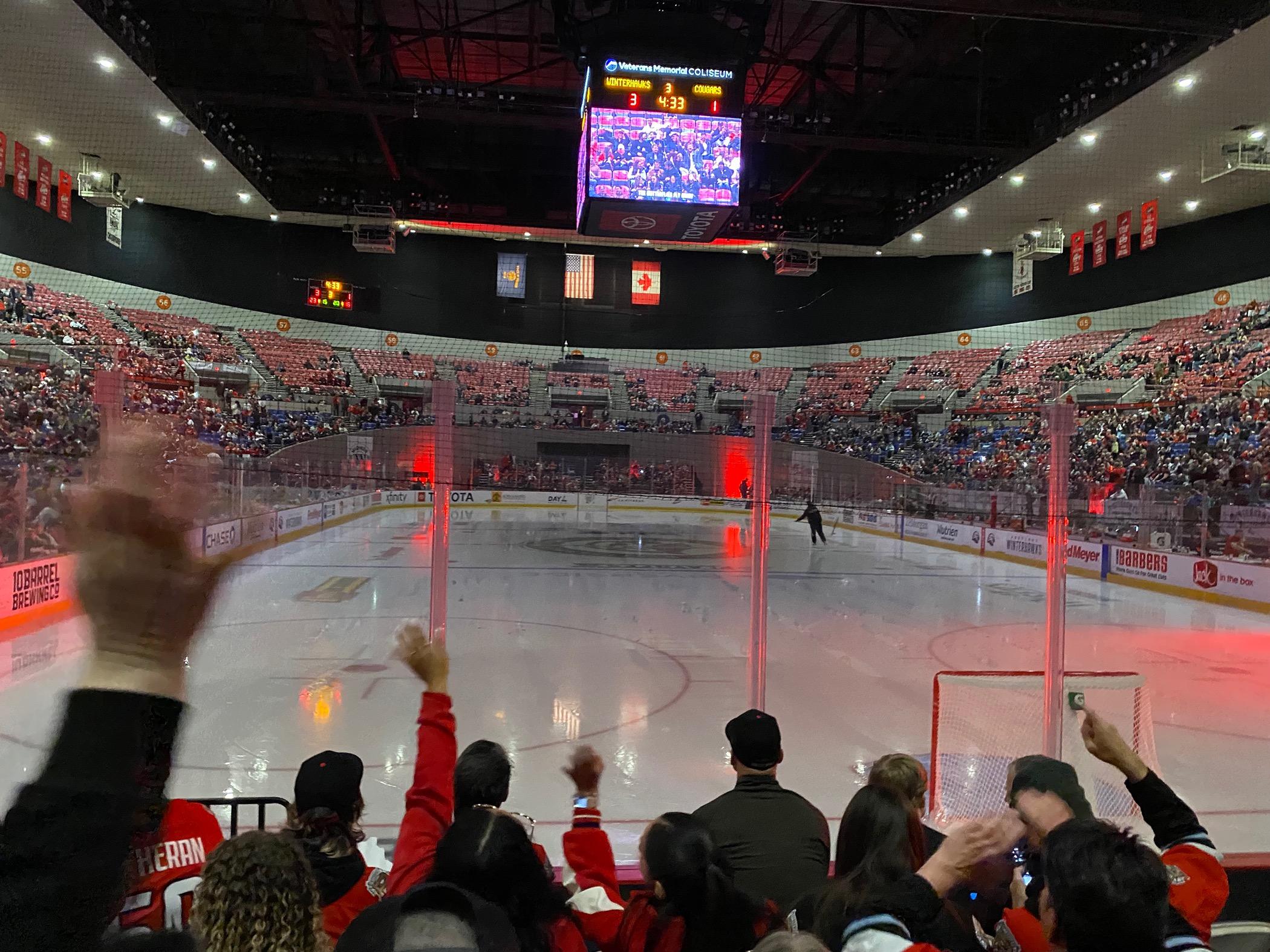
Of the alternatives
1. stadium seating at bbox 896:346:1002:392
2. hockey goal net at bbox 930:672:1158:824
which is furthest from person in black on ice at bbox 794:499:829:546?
hockey goal net at bbox 930:672:1158:824

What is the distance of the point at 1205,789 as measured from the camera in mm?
4488

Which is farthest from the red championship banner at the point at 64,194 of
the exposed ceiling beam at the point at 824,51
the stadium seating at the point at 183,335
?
the exposed ceiling beam at the point at 824,51

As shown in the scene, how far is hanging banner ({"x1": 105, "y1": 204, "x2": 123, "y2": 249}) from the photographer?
19.9m

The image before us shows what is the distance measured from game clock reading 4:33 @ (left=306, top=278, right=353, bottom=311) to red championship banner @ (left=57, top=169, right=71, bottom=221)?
6054 millimetres

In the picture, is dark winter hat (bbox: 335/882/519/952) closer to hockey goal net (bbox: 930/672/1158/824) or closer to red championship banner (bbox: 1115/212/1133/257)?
hockey goal net (bbox: 930/672/1158/824)

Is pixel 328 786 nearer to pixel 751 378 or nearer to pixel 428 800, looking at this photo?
pixel 428 800


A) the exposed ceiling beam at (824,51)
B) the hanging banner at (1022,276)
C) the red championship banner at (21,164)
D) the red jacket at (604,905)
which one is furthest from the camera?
the hanging banner at (1022,276)

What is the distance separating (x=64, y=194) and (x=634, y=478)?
13.7 metres

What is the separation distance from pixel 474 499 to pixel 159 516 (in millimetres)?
18684

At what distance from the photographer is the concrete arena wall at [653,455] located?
5113 millimetres

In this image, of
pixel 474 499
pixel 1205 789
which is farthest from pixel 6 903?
pixel 474 499

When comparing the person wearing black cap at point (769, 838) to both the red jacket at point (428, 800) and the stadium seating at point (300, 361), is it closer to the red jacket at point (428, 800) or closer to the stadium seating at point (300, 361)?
the red jacket at point (428, 800)

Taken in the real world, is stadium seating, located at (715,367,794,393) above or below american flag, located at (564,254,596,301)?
below

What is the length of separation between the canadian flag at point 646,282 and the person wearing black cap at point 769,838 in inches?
963
